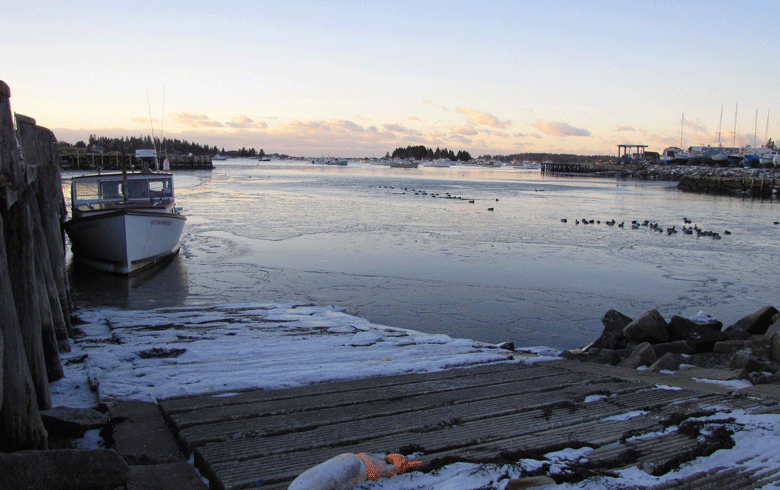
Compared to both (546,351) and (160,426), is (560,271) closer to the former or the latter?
(546,351)

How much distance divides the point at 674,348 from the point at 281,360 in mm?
5575

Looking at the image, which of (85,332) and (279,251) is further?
(279,251)

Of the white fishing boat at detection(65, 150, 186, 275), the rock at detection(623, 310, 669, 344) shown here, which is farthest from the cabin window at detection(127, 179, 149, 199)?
the rock at detection(623, 310, 669, 344)

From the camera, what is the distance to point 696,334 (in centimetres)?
869

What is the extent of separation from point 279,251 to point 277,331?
10333 millimetres

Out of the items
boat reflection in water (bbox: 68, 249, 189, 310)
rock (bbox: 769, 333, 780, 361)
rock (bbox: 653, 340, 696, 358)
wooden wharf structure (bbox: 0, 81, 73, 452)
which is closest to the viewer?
wooden wharf structure (bbox: 0, 81, 73, 452)

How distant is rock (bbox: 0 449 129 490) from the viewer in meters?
2.97

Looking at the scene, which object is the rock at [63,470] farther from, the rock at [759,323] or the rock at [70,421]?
the rock at [759,323]

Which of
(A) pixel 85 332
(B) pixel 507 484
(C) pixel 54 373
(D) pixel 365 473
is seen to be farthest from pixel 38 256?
(B) pixel 507 484

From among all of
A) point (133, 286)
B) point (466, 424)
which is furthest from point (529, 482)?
point (133, 286)

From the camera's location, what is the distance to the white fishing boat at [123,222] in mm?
15078

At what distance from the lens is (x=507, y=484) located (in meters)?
3.34

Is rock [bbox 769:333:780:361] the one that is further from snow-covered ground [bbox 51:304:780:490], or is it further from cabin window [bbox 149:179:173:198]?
cabin window [bbox 149:179:173:198]

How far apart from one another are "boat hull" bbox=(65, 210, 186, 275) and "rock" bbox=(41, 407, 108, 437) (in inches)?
459
